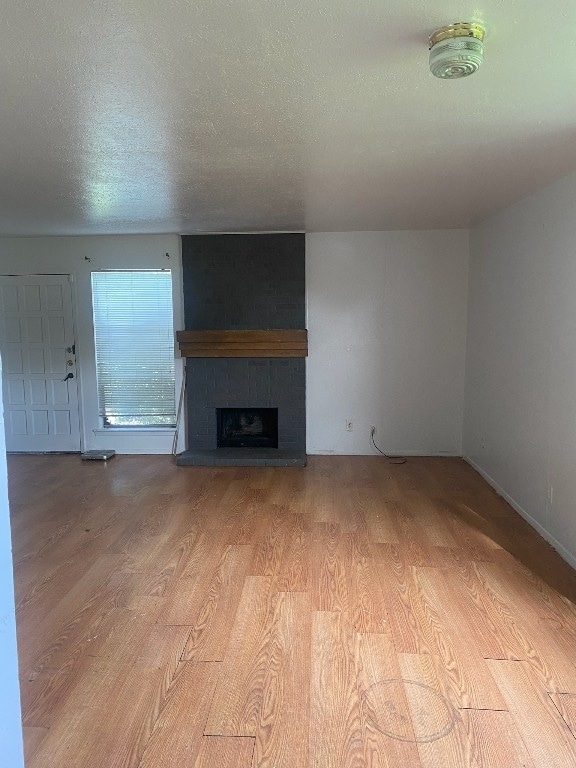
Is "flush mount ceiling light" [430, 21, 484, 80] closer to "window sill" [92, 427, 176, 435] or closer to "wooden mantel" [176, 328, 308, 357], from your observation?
"wooden mantel" [176, 328, 308, 357]

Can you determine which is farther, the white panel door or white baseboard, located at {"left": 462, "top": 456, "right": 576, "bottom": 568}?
the white panel door

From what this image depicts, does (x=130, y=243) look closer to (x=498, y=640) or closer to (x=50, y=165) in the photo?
(x=50, y=165)

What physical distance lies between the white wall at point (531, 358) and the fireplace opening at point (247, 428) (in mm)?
2137

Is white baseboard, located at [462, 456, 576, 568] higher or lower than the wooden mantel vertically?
lower

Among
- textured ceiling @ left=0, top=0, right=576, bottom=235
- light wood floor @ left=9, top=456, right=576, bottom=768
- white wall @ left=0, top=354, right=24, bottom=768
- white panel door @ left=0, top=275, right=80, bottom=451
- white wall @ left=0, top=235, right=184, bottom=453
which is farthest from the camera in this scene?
white panel door @ left=0, top=275, right=80, bottom=451

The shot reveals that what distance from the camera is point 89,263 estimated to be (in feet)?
18.0

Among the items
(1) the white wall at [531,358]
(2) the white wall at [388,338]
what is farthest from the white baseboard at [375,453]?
(1) the white wall at [531,358]

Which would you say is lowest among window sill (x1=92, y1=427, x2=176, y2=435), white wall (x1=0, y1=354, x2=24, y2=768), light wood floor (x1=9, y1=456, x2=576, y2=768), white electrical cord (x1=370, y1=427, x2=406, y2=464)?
light wood floor (x1=9, y1=456, x2=576, y2=768)

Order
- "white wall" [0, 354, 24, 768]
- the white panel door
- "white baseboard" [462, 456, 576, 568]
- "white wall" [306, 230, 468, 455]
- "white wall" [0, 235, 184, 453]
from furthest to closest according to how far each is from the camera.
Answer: the white panel door, "white wall" [0, 235, 184, 453], "white wall" [306, 230, 468, 455], "white baseboard" [462, 456, 576, 568], "white wall" [0, 354, 24, 768]

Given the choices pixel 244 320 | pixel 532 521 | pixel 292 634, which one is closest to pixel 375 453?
pixel 244 320

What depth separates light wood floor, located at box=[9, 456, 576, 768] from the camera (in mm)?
1765

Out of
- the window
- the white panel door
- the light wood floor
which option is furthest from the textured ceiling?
the light wood floor

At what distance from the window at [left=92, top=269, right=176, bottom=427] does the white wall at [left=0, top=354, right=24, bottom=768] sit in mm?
4625

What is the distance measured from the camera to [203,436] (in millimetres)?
5555
